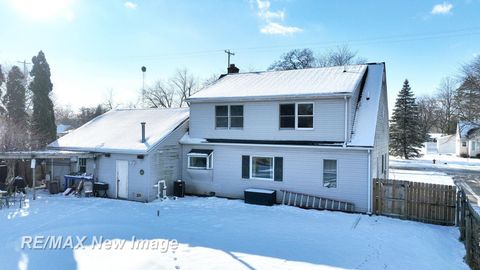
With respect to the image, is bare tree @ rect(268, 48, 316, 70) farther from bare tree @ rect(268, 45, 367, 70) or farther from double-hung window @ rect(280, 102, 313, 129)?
double-hung window @ rect(280, 102, 313, 129)

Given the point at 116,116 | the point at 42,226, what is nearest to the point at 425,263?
the point at 42,226

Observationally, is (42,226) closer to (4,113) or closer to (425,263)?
(425,263)

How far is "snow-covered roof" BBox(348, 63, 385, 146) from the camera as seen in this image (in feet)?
45.5

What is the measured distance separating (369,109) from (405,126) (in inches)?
1325

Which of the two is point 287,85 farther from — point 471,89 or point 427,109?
point 427,109

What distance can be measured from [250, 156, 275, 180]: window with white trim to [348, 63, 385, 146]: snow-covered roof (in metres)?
3.77

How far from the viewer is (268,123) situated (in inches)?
628

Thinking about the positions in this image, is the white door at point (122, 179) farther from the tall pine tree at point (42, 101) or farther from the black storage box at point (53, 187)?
the tall pine tree at point (42, 101)

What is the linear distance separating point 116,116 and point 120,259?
15.5m

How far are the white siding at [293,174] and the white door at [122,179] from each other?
9.55 feet

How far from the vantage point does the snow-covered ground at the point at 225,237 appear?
8406 mm

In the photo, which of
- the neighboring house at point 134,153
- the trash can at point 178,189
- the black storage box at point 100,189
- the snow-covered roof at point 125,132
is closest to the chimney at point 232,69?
the snow-covered roof at point 125,132

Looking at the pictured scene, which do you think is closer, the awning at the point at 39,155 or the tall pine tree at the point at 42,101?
the awning at the point at 39,155

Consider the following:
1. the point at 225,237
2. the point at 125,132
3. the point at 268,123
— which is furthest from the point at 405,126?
the point at 225,237
